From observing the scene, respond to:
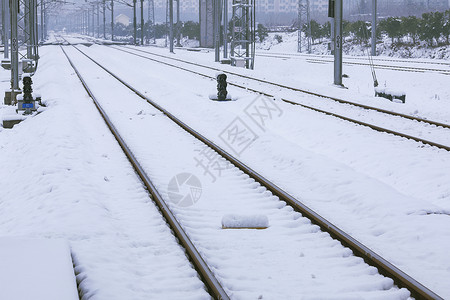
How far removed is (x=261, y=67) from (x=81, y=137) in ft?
95.2

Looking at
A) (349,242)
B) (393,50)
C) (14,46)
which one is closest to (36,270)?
(349,242)

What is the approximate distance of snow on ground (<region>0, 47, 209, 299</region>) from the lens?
5734 millimetres

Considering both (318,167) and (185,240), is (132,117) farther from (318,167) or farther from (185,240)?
(185,240)

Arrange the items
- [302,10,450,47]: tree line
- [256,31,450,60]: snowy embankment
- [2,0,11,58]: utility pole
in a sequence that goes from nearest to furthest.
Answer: [2,0,11,58]: utility pole, [256,31,450,60]: snowy embankment, [302,10,450,47]: tree line

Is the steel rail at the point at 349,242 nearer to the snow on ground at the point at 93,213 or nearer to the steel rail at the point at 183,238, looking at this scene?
the steel rail at the point at 183,238

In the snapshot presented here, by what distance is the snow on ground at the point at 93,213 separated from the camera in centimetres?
573

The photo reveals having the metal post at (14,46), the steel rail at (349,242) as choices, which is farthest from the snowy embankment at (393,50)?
the steel rail at (349,242)

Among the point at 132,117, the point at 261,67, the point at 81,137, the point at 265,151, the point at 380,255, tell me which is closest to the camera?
the point at 380,255

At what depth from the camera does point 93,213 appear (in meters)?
7.82

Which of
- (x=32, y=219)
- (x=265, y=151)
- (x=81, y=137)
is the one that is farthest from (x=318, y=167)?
(x=81, y=137)

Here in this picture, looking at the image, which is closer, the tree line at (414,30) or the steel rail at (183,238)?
the steel rail at (183,238)

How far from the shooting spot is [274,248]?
662 cm

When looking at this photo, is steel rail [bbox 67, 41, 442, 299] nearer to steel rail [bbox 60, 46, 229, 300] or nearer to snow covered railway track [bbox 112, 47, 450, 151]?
steel rail [bbox 60, 46, 229, 300]

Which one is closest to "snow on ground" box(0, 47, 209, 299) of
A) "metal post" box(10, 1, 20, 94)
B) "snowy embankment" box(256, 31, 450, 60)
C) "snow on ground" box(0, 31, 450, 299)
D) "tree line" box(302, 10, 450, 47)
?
"snow on ground" box(0, 31, 450, 299)
